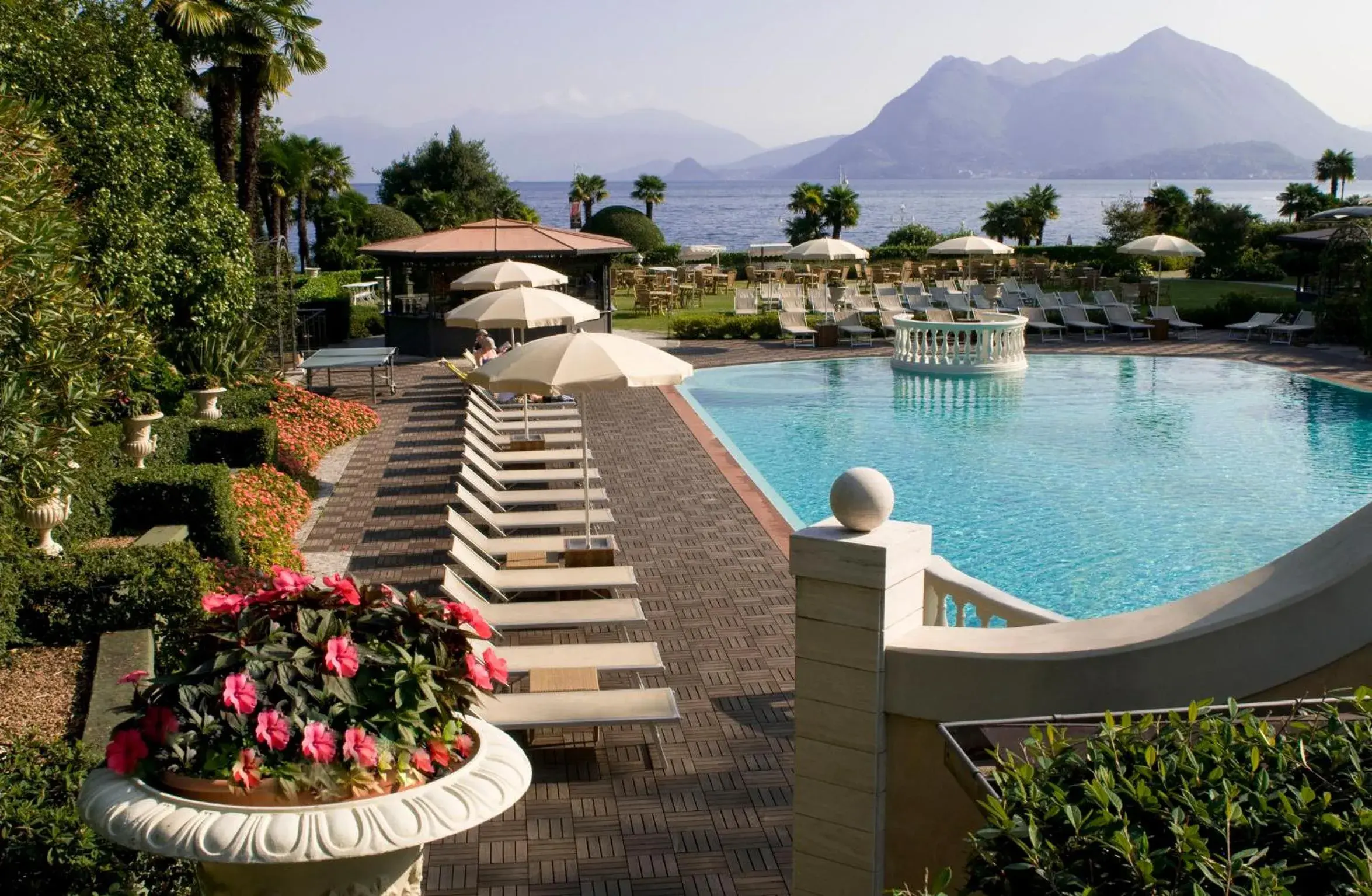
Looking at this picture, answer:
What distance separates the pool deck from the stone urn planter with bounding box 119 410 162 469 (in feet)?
5.83

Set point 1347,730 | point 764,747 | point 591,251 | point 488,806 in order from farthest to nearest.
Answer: point 591,251 < point 764,747 < point 488,806 < point 1347,730

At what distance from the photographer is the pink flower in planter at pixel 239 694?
10.3 feet

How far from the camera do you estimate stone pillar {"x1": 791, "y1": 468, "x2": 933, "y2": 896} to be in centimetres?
437

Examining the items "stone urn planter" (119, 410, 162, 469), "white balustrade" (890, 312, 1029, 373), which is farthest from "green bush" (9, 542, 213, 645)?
"white balustrade" (890, 312, 1029, 373)

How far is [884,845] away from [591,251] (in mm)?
22464

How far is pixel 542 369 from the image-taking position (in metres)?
10.4

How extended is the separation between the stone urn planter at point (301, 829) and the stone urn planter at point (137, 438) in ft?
29.0

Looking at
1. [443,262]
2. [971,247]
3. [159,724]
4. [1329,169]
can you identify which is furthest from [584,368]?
[1329,169]

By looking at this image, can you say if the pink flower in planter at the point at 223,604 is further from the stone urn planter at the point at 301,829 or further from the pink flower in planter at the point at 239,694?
the stone urn planter at the point at 301,829

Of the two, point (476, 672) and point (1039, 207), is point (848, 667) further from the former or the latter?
point (1039, 207)

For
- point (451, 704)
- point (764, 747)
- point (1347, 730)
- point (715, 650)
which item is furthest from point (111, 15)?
point (1347, 730)

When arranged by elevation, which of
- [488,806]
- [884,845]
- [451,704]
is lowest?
[884,845]

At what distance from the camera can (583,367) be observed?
10.3 meters

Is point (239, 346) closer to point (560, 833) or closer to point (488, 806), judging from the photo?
point (560, 833)
